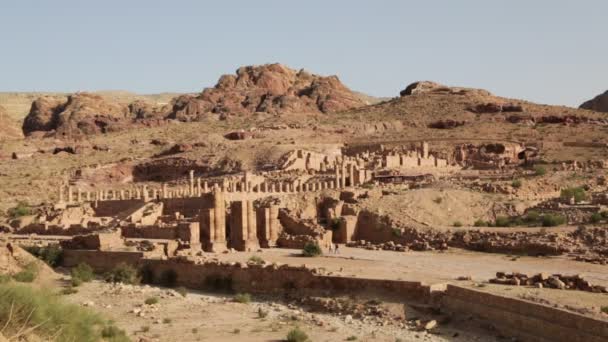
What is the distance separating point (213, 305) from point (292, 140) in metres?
45.7

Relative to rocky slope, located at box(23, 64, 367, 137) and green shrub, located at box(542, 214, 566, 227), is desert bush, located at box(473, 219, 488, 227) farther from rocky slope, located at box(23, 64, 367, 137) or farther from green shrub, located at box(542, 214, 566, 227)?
rocky slope, located at box(23, 64, 367, 137)

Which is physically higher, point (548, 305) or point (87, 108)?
point (87, 108)

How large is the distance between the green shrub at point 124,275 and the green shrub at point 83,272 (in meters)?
0.52

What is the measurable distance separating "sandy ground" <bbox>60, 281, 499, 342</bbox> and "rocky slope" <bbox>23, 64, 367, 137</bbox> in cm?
6072

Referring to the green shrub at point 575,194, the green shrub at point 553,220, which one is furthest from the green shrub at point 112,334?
the green shrub at point 575,194

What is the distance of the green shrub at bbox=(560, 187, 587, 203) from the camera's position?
34125 mm

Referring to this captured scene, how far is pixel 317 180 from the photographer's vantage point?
141 feet

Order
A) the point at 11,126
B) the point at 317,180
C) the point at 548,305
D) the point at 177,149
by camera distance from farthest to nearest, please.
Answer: the point at 11,126 → the point at 177,149 → the point at 317,180 → the point at 548,305

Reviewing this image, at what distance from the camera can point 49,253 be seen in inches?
1168

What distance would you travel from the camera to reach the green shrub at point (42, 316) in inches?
495

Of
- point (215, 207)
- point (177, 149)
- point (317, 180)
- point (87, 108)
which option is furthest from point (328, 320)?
point (87, 108)

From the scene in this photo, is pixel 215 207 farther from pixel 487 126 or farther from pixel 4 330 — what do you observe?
pixel 487 126

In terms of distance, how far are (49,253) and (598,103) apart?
73.6 meters

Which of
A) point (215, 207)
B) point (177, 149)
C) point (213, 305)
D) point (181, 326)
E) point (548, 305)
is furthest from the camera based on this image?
point (177, 149)
